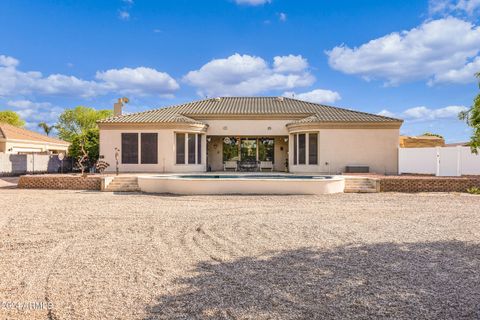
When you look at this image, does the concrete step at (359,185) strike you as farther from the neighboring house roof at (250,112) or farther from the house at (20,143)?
the house at (20,143)

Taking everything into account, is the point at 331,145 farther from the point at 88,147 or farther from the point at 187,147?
the point at 88,147

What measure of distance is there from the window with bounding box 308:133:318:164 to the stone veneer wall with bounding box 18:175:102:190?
12963 mm

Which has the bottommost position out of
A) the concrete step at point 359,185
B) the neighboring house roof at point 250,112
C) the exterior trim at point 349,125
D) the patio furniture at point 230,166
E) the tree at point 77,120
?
the concrete step at point 359,185

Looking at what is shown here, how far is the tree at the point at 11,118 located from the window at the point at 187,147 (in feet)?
161

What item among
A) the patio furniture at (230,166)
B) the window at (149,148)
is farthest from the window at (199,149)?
the window at (149,148)

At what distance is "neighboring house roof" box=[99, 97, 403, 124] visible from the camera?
72.0 ft

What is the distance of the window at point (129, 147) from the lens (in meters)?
21.8

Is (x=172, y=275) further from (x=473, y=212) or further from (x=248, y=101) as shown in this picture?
(x=248, y=101)

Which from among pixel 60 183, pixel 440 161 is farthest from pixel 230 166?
pixel 440 161

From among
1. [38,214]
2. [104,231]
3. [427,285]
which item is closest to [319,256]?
[427,285]

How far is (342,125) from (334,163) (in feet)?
8.42

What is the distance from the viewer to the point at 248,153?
2512 centimetres

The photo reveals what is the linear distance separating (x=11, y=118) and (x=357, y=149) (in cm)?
5895

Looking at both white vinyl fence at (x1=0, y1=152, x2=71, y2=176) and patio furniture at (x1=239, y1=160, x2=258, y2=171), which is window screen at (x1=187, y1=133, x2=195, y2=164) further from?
white vinyl fence at (x1=0, y1=152, x2=71, y2=176)
